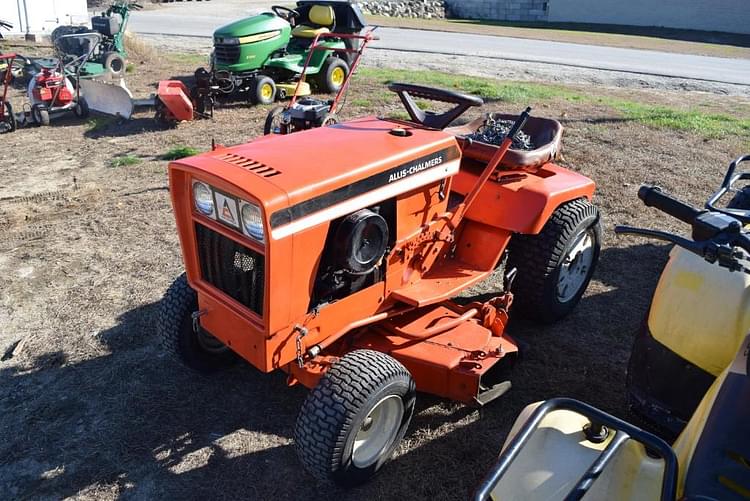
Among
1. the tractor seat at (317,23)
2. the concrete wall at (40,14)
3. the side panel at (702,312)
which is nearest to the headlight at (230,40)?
the tractor seat at (317,23)

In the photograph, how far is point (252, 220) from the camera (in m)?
2.85

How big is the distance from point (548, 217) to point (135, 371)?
2716 millimetres

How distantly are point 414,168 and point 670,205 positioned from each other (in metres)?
1.57

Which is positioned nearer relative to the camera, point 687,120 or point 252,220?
point 252,220

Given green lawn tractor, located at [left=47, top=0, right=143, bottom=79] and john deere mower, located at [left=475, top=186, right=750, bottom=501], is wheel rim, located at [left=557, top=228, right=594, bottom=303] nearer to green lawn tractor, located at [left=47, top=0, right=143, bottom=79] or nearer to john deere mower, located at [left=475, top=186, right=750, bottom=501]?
john deere mower, located at [left=475, top=186, right=750, bottom=501]

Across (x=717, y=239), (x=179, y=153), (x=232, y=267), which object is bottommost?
(x=179, y=153)

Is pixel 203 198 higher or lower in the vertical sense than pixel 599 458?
higher

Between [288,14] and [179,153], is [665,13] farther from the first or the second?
[179,153]

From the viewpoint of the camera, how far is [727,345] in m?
2.71

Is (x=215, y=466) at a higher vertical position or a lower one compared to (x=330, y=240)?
lower

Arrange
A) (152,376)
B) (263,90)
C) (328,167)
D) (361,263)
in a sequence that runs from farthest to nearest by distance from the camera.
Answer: (263,90), (152,376), (361,263), (328,167)

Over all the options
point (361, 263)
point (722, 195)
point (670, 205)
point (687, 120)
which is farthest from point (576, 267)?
point (687, 120)

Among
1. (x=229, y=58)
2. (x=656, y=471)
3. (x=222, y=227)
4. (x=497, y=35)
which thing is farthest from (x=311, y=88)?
(x=497, y=35)

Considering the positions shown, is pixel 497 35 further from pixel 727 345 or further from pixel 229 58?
pixel 727 345
